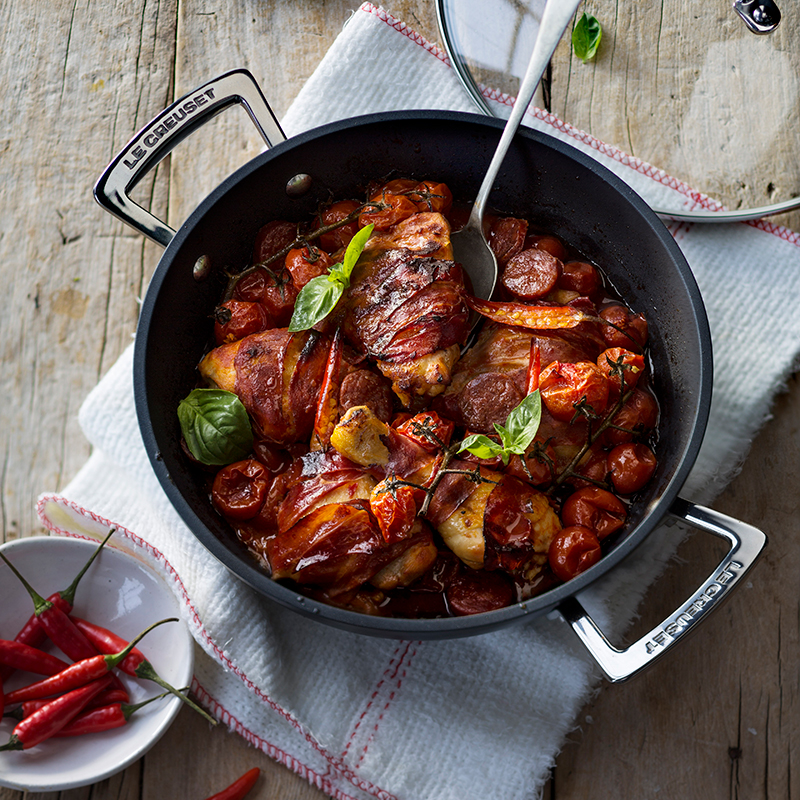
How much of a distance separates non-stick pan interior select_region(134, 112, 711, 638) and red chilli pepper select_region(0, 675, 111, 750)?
777 mm

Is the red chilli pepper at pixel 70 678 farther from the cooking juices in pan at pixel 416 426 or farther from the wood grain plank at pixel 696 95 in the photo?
the wood grain plank at pixel 696 95

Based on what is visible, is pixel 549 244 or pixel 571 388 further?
pixel 549 244

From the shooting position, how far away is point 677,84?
9.07ft

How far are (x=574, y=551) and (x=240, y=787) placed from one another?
1.40 meters

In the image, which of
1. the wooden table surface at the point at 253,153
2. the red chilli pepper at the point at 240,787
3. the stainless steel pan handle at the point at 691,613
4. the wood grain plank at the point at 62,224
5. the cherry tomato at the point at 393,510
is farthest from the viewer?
the wood grain plank at the point at 62,224

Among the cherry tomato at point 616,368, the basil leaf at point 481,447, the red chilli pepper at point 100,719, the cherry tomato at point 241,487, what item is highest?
the cherry tomato at point 616,368

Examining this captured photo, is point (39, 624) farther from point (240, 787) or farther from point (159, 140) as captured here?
point (159, 140)

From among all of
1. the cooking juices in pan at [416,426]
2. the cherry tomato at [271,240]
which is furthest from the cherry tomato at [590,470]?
the cherry tomato at [271,240]

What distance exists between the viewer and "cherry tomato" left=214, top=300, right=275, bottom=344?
7.84 ft

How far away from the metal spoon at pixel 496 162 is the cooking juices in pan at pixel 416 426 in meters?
0.12

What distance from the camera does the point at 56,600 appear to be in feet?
8.27

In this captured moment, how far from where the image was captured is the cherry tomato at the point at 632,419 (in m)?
2.27

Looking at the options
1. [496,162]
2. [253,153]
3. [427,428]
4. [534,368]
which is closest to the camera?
[427,428]

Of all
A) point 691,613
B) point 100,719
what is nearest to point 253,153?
point 100,719
